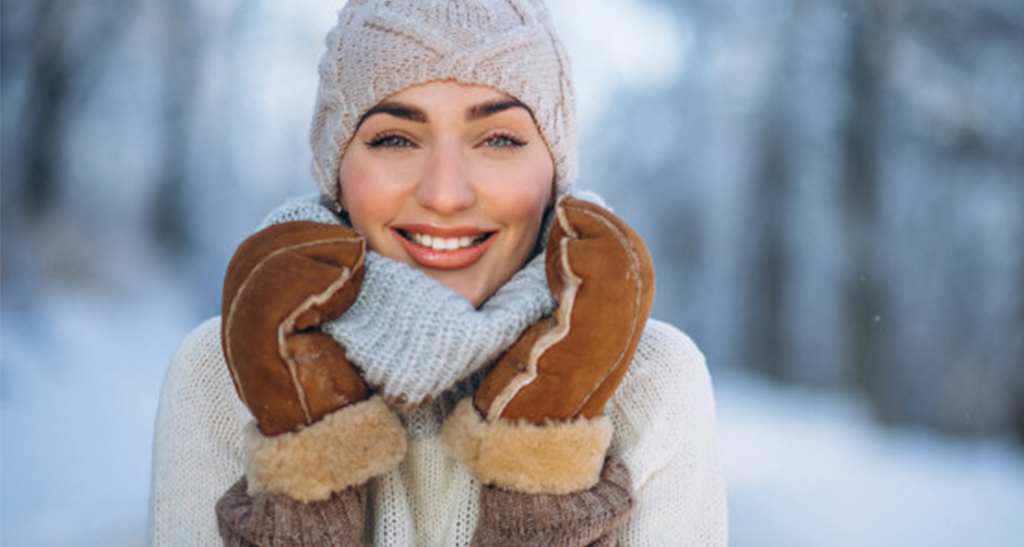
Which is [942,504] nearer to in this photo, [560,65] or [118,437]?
[560,65]

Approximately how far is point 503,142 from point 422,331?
0.97ft

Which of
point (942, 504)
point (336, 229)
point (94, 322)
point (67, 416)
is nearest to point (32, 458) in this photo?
point (67, 416)

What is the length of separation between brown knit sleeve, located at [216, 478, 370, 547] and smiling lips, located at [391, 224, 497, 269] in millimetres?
300

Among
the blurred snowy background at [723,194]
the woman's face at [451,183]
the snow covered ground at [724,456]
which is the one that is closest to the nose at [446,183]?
the woman's face at [451,183]

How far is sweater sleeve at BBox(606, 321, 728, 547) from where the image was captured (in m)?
1.23

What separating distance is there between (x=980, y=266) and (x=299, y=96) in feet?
8.05

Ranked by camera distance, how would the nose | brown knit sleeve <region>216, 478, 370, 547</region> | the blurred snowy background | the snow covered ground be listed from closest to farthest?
brown knit sleeve <region>216, 478, 370, 547</region> < the nose < the snow covered ground < the blurred snowy background

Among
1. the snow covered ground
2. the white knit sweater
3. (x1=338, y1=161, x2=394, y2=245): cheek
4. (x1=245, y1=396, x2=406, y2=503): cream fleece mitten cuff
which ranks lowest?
the snow covered ground

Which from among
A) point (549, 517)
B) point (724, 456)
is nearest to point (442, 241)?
point (549, 517)

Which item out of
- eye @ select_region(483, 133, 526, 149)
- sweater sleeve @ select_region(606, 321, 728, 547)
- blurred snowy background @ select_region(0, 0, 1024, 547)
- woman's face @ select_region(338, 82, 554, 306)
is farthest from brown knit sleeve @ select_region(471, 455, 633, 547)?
blurred snowy background @ select_region(0, 0, 1024, 547)

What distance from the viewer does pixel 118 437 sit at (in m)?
2.88

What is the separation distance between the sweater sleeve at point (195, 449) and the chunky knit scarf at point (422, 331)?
24 cm

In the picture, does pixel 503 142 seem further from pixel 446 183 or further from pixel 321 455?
pixel 321 455

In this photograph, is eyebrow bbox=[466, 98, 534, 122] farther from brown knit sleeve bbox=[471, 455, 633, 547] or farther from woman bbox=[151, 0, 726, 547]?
brown knit sleeve bbox=[471, 455, 633, 547]
